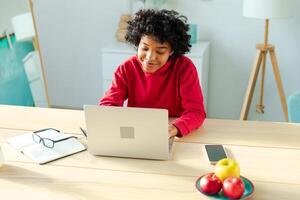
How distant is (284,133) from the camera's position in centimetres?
162

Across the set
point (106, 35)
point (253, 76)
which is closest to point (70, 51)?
point (106, 35)

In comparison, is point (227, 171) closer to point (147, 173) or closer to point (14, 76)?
point (147, 173)

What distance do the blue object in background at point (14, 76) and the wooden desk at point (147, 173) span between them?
4.60 ft

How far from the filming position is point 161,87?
183 cm

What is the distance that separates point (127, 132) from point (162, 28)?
0.49 meters

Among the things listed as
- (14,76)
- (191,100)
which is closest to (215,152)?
(191,100)

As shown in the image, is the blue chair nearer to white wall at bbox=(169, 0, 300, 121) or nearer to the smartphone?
the smartphone

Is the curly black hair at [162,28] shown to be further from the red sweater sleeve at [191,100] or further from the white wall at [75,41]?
the white wall at [75,41]

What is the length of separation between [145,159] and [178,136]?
22cm

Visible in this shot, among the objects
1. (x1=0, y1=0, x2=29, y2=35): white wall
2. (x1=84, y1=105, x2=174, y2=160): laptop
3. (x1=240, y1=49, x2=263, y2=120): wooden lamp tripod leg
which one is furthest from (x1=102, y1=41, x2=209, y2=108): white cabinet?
(x1=84, y1=105, x2=174, y2=160): laptop

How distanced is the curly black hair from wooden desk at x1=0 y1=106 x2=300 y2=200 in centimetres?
39

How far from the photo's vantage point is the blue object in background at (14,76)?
2.92 meters

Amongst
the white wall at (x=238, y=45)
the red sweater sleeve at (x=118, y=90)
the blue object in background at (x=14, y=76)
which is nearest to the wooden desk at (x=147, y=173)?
the red sweater sleeve at (x=118, y=90)

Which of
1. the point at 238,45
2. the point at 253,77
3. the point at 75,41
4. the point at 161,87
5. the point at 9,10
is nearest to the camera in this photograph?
the point at 161,87
